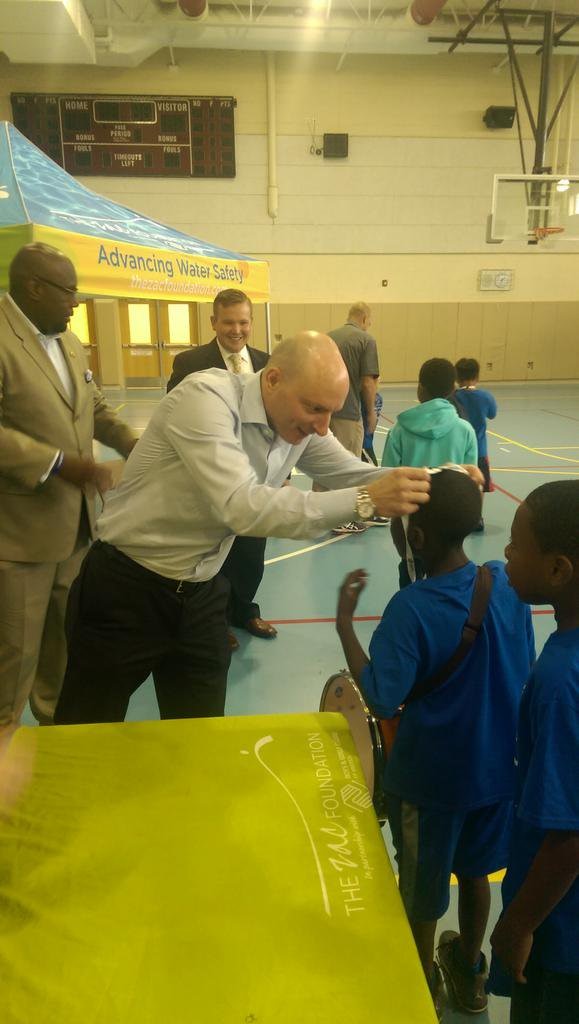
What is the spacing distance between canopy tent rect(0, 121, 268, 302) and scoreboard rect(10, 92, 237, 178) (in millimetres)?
10625

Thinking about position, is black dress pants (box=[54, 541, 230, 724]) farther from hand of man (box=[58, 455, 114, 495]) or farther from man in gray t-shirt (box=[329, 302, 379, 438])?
man in gray t-shirt (box=[329, 302, 379, 438])

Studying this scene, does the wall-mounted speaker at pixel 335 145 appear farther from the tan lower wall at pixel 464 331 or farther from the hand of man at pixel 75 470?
the hand of man at pixel 75 470

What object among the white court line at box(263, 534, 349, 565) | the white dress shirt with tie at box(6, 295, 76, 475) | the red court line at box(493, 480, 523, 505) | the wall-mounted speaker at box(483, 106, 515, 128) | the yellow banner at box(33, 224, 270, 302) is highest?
the wall-mounted speaker at box(483, 106, 515, 128)

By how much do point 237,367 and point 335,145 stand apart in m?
13.4

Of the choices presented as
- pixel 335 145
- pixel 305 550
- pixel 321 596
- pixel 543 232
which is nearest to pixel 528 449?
pixel 543 232

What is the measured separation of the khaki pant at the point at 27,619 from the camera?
238cm

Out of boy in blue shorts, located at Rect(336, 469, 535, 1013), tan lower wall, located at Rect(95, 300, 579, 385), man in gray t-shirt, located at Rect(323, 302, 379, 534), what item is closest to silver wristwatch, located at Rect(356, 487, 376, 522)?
boy in blue shorts, located at Rect(336, 469, 535, 1013)

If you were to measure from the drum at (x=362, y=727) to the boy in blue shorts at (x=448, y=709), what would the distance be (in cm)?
7

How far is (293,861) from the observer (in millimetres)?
1181

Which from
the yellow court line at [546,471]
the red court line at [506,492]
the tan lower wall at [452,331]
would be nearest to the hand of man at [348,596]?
the red court line at [506,492]

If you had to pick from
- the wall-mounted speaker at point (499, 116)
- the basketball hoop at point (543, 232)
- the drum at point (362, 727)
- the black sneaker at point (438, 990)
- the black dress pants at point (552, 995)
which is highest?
the wall-mounted speaker at point (499, 116)

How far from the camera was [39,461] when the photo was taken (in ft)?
7.06

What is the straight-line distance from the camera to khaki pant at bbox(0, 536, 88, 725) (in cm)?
238

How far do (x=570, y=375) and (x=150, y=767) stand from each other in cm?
1783
